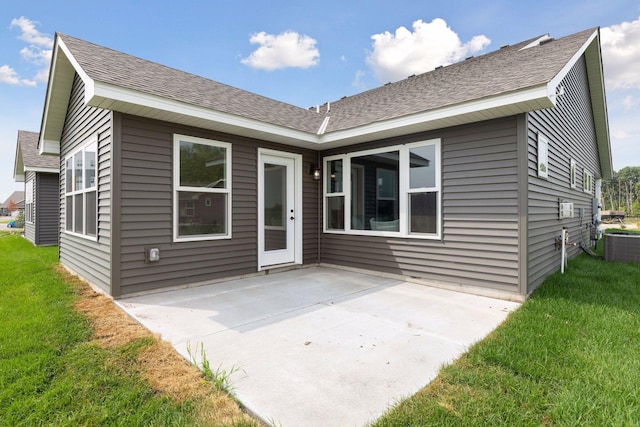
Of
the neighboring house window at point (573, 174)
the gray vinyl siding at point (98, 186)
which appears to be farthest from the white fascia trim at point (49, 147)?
the neighboring house window at point (573, 174)

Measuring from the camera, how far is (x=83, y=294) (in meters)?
4.43

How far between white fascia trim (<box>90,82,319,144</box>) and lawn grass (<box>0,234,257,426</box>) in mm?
2455

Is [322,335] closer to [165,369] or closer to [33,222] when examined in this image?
[165,369]

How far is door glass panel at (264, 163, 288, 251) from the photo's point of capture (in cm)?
577

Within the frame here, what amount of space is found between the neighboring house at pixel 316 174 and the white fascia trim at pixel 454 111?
2 cm

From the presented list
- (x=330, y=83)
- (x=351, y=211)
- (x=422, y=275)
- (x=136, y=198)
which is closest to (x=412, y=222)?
(x=422, y=275)

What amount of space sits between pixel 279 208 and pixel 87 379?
13.5ft

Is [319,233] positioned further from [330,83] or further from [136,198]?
[330,83]

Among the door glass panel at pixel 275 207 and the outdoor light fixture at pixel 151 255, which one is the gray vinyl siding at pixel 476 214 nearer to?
the door glass panel at pixel 275 207

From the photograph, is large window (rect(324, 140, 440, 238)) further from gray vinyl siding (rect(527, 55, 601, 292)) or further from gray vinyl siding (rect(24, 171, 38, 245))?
gray vinyl siding (rect(24, 171, 38, 245))

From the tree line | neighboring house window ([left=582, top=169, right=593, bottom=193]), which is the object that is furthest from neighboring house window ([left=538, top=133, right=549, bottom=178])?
the tree line

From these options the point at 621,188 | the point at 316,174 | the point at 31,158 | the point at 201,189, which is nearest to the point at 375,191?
the point at 316,174

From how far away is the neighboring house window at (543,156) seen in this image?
4.54 meters

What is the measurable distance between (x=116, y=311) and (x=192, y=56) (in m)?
7.46
